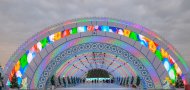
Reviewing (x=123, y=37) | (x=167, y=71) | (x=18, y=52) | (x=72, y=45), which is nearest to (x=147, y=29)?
(x=123, y=37)

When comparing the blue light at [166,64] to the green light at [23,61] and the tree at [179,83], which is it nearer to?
the tree at [179,83]

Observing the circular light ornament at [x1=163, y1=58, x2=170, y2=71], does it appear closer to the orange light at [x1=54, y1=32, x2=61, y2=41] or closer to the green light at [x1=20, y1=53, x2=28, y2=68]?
the orange light at [x1=54, y1=32, x2=61, y2=41]

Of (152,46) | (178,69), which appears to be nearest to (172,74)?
(178,69)

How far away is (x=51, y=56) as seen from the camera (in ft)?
91.0

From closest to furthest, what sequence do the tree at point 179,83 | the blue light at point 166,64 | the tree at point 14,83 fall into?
the tree at point 14,83 < the tree at point 179,83 < the blue light at point 166,64

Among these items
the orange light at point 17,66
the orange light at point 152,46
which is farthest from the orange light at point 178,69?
the orange light at point 17,66

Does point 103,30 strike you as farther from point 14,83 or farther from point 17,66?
point 14,83

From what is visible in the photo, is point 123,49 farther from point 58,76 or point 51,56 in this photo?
point 58,76

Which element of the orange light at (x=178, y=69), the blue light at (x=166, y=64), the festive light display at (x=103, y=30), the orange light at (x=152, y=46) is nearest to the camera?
the festive light display at (x=103, y=30)

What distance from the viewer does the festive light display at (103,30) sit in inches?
1049

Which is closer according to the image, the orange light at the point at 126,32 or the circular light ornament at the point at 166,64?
the orange light at the point at 126,32

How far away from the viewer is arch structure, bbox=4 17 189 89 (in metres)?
26.4

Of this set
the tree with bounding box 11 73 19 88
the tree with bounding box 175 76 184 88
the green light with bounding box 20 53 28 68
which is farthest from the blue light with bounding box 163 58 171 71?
the tree with bounding box 11 73 19 88

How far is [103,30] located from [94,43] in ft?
6.18
